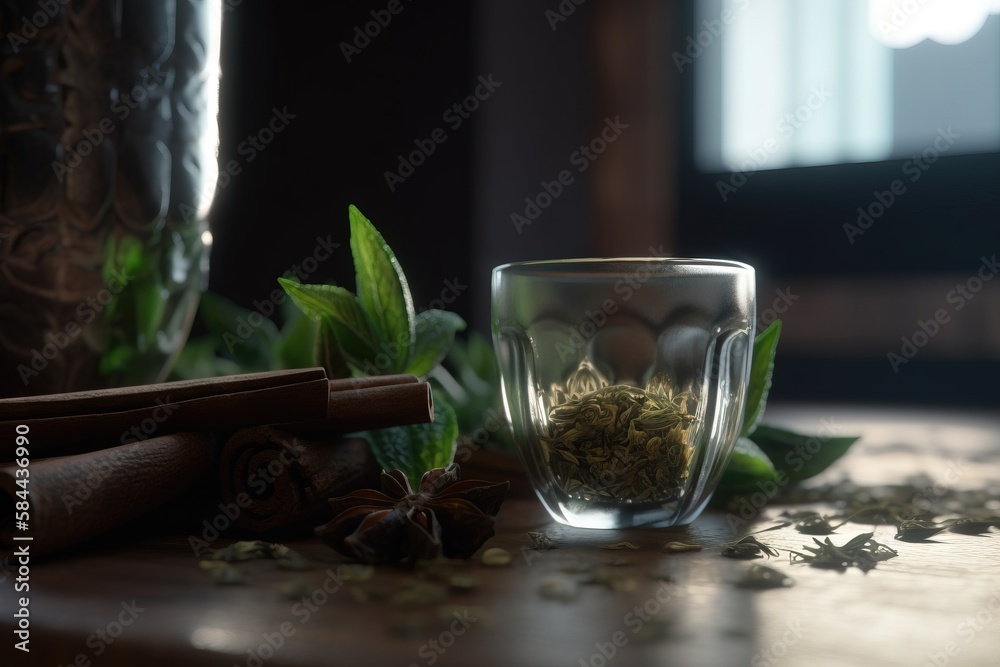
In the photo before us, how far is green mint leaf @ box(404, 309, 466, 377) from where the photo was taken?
0.66 m

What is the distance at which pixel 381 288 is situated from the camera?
63cm

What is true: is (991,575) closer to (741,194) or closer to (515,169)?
(515,169)

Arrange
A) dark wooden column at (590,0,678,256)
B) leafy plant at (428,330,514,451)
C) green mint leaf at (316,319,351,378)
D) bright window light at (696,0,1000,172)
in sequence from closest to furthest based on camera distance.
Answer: green mint leaf at (316,319,351,378) → leafy plant at (428,330,514,451) → bright window light at (696,0,1000,172) → dark wooden column at (590,0,678,256)

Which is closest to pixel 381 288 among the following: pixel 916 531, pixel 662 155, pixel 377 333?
pixel 377 333

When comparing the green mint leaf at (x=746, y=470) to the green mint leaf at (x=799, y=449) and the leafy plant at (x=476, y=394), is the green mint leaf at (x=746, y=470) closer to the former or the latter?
the green mint leaf at (x=799, y=449)

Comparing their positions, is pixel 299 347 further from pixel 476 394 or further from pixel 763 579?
pixel 763 579

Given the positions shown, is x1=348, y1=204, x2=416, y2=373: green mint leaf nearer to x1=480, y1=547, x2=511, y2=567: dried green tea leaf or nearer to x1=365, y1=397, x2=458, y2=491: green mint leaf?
x1=365, y1=397, x2=458, y2=491: green mint leaf

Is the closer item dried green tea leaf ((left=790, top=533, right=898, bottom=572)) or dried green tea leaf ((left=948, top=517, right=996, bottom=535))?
dried green tea leaf ((left=790, top=533, right=898, bottom=572))

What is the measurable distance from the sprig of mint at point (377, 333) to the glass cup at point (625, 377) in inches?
2.9

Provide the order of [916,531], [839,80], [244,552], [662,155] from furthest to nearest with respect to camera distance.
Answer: [662,155]
[839,80]
[916,531]
[244,552]

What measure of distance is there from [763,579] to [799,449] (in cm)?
32

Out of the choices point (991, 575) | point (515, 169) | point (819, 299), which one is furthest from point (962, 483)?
point (819, 299)

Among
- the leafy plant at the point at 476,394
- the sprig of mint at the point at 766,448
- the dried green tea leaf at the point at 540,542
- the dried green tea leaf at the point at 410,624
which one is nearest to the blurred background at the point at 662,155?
the leafy plant at the point at 476,394

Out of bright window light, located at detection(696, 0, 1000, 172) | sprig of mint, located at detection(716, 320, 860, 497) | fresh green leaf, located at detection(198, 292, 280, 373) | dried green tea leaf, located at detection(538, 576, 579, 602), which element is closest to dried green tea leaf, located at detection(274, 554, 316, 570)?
dried green tea leaf, located at detection(538, 576, 579, 602)
